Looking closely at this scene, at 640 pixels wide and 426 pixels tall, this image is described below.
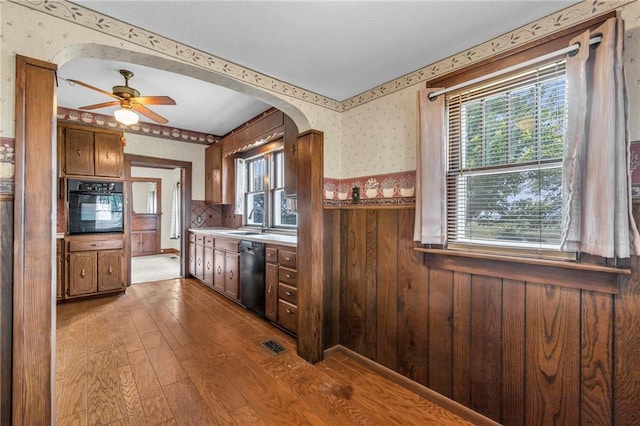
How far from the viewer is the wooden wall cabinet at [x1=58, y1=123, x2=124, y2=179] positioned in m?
3.68

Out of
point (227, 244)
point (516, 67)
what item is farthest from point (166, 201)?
point (516, 67)

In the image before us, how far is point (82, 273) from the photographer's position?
381 centimetres

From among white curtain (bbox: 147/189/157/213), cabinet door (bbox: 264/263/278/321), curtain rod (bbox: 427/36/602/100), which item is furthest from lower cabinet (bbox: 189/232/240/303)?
white curtain (bbox: 147/189/157/213)

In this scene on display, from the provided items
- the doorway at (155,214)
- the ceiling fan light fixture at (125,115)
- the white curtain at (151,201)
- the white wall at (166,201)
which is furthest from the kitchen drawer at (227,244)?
the white curtain at (151,201)

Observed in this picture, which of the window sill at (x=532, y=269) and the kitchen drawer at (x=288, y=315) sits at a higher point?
the window sill at (x=532, y=269)

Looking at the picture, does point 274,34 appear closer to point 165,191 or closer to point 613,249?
point 613,249

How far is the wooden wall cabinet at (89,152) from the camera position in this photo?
368 cm

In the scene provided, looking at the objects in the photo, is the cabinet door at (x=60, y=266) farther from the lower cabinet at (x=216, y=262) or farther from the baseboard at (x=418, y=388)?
the baseboard at (x=418, y=388)

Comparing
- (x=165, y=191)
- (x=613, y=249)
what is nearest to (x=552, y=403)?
(x=613, y=249)

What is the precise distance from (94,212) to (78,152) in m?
0.84

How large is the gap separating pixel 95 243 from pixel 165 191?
440cm

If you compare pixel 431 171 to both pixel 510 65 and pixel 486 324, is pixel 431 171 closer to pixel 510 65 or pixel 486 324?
pixel 510 65

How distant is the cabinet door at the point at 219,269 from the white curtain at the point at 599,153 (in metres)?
3.80

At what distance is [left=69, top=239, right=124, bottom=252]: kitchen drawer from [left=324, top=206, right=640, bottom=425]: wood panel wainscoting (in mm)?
3418
